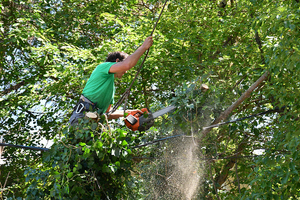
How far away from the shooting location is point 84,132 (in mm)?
3180

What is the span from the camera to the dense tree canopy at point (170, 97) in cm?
318

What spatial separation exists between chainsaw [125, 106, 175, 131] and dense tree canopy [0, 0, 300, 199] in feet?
0.32

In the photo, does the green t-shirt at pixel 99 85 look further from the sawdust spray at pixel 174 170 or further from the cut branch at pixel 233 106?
the cut branch at pixel 233 106

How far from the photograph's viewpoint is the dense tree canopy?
10.4ft

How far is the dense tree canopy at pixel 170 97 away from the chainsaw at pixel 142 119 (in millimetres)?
96

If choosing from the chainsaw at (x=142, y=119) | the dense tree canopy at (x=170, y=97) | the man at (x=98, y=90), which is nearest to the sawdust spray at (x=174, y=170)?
the dense tree canopy at (x=170, y=97)

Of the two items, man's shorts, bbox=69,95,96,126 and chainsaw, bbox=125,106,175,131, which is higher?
man's shorts, bbox=69,95,96,126

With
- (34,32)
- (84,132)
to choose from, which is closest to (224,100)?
(84,132)

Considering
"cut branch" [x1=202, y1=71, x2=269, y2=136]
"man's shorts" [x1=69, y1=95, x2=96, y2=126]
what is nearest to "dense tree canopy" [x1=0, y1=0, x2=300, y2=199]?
"cut branch" [x1=202, y1=71, x2=269, y2=136]

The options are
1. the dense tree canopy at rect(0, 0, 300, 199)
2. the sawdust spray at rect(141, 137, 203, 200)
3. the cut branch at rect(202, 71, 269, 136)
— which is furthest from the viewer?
the sawdust spray at rect(141, 137, 203, 200)

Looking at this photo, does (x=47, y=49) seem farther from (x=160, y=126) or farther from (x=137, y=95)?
(x=160, y=126)

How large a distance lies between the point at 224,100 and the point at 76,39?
422 cm

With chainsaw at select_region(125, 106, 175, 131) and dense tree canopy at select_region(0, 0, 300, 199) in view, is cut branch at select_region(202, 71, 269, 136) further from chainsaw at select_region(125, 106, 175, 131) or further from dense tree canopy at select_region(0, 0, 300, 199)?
chainsaw at select_region(125, 106, 175, 131)

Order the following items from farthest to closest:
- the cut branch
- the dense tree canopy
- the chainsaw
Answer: the chainsaw → the cut branch → the dense tree canopy
